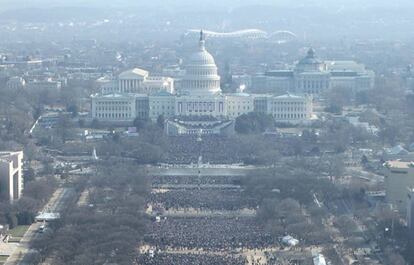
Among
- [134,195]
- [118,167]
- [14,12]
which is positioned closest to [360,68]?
[118,167]

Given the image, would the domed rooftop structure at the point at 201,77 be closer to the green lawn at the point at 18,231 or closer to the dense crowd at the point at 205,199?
the dense crowd at the point at 205,199

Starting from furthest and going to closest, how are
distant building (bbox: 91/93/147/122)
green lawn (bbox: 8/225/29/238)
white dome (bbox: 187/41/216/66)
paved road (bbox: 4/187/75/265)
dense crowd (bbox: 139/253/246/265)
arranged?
white dome (bbox: 187/41/216/66) < distant building (bbox: 91/93/147/122) < green lawn (bbox: 8/225/29/238) < paved road (bbox: 4/187/75/265) < dense crowd (bbox: 139/253/246/265)

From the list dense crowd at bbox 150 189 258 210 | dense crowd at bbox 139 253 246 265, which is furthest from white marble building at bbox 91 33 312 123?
dense crowd at bbox 139 253 246 265

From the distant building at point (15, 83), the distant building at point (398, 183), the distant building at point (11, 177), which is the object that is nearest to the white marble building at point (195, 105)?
the distant building at point (15, 83)

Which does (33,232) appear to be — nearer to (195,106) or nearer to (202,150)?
(202,150)

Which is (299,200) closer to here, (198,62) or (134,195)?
(134,195)

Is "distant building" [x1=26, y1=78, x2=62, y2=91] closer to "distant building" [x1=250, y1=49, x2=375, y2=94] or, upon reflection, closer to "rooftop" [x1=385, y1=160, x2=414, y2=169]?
"distant building" [x1=250, y1=49, x2=375, y2=94]
